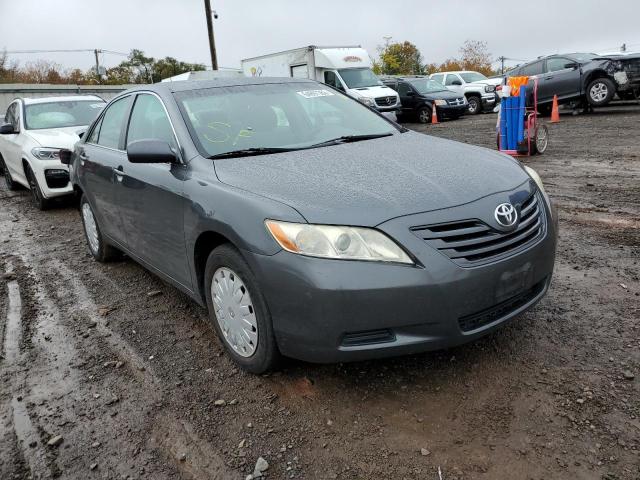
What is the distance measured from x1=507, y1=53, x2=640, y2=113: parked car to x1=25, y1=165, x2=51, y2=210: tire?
479 inches

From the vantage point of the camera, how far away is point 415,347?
8.05ft

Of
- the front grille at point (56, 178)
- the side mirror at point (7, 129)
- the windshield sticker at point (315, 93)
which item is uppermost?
the windshield sticker at point (315, 93)

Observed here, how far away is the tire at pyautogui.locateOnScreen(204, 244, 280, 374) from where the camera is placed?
2689 mm

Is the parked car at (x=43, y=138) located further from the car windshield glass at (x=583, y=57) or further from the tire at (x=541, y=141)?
the car windshield glass at (x=583, y=57)

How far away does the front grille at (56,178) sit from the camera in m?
7.64

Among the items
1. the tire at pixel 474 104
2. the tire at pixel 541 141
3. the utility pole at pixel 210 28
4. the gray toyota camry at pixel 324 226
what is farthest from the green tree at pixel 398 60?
the gray toyota camry at pixel 324 226

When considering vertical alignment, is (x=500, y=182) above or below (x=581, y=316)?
above

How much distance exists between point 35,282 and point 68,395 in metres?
2.32

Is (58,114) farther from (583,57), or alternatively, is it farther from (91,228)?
(583,57)

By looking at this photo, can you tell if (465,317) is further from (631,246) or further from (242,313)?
(631,246)

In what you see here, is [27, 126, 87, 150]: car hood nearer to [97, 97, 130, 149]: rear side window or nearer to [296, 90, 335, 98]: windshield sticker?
[97, 97, 130, 149]: rear side window

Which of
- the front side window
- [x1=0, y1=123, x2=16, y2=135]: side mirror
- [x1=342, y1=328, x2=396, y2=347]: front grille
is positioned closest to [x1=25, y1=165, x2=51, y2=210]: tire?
[x1=0, y1=123, x2=16, y2=135]: side mirror

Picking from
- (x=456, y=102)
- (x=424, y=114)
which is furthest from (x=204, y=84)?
(x=456, y=102)

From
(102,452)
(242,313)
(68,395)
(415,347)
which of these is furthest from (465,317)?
(68,395)
